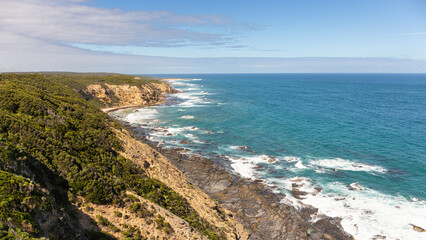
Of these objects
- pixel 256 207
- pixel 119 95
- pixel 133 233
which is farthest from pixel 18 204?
pixel 119 95

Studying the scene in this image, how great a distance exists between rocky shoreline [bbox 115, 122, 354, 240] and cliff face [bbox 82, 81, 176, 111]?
64.5m

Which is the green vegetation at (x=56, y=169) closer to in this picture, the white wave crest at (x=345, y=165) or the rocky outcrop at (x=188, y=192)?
the rocky outcrop at (x=188, y=192)

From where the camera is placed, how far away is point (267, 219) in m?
27.2

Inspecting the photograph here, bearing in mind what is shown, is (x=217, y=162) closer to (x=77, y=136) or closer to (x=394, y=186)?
(x=77, y=136)

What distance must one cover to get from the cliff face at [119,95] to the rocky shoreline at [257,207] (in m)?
64.5

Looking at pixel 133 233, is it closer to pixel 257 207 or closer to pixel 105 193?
pixel 105 193

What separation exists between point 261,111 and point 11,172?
258 feet

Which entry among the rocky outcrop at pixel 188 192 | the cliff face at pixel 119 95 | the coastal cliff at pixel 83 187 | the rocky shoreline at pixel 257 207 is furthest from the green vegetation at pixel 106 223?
the cliff face at pixel 119 95

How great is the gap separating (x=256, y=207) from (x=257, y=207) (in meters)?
0.12

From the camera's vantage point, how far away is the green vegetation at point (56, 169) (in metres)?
12.5

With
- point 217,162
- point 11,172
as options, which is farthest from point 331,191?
point 11,172

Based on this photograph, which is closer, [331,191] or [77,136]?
[77,136]

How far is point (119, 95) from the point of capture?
103 metres

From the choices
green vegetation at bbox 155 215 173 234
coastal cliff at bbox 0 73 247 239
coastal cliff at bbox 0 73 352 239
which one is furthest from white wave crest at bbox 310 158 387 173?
green vegetation at bbox 155 215 173 234
